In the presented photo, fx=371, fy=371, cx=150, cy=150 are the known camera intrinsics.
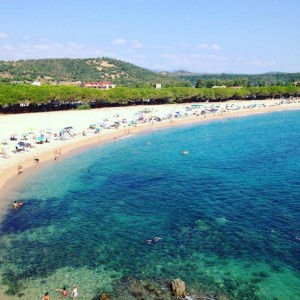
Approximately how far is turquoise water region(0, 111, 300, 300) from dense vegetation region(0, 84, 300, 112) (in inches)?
1722

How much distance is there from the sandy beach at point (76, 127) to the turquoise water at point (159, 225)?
14.2 ft

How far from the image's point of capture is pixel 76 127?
76.5 m

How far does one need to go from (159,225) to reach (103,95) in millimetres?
85297

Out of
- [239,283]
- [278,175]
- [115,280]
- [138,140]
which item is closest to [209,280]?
[239,283]

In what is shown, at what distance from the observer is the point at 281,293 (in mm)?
21703

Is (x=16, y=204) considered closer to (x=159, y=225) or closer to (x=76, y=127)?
(x=159, y=225)

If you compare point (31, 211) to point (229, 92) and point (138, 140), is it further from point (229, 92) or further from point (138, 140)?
point (229, 92)

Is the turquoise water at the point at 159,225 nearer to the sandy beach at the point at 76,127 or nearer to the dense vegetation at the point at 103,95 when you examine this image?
the sandy beach at the point at 76,127

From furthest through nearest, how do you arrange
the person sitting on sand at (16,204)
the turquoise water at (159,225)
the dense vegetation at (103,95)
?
the dense vegetation at (103,95)
the person sitting on sand at (16,204)
the turquoise water at (159,225)

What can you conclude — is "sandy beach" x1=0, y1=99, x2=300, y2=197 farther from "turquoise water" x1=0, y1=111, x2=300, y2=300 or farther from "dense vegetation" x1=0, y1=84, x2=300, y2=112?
"dense vegetation" x1=0, y1=84, x2=300, y2=112

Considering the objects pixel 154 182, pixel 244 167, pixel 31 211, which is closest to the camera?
pixel 31 211

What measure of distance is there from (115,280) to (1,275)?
728 centimetres

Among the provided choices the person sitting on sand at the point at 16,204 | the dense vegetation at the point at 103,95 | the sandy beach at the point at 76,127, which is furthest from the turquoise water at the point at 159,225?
the dense vegetation at the point at 103,95

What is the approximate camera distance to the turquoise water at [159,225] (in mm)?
23328
